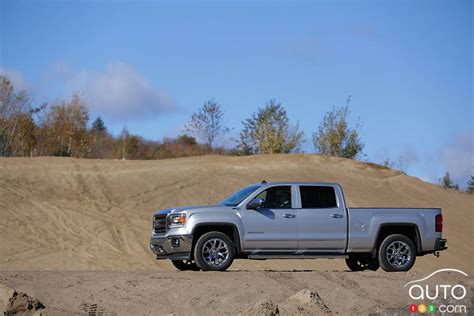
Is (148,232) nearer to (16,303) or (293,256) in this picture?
(293,256)

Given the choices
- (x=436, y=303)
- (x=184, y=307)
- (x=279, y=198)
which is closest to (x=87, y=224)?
(x=279, y=198)

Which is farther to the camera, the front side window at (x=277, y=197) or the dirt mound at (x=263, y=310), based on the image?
the front side window at (x=277, y=197)

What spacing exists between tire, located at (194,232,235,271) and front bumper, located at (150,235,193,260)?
17 centimetres

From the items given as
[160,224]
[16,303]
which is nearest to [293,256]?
[160,224]

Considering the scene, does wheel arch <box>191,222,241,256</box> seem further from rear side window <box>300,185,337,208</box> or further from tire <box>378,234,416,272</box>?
tire <box>378,234,416,272</box>

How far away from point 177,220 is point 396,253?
458 centimetres

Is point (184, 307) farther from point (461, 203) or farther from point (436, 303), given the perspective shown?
point (461, 203)

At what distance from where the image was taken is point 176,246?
1580 cm

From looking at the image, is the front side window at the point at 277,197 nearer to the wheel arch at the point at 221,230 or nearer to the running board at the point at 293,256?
the wheel arch at the point at 221,230

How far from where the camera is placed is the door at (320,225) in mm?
16312

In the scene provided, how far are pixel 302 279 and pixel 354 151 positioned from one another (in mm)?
36901

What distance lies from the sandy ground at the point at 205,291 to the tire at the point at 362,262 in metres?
2.21

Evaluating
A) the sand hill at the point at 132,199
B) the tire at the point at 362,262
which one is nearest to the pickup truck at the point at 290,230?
the tire at the point at 362,262

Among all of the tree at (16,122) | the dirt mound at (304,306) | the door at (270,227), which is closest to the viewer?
the dirt mound at (304,306)
